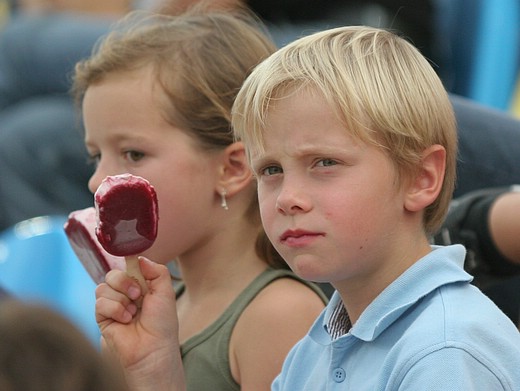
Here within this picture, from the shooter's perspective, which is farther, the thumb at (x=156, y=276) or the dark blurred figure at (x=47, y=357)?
Answer: the thumb at (x=156, y=276)

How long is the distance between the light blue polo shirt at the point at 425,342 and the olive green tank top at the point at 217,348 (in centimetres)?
26

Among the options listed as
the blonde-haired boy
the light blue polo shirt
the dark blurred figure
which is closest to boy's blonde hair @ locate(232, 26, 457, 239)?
the blonde-haired boy

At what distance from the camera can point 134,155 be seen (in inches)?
80.7

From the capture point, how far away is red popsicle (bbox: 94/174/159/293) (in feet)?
5.63

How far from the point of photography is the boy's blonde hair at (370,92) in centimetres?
158

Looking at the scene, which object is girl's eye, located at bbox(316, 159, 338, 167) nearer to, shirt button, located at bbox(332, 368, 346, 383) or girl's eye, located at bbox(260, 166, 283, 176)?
girl's eye, located at bbox(260, 166, 283, 176)

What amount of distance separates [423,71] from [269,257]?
0.56 m

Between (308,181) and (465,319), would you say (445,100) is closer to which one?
(308,181)

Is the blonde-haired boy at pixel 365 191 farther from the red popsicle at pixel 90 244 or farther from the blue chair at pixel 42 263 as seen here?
the blue chair at pixel 42 263

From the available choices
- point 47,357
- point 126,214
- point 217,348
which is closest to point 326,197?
point 126,214

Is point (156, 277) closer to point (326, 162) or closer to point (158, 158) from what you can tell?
point (158, 158)

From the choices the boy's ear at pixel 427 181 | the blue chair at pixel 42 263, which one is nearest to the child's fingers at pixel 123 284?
the boy's ear at pixel 427 181

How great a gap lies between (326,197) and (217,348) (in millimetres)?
535

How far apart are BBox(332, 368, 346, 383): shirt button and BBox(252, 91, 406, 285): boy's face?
0.13 meters
